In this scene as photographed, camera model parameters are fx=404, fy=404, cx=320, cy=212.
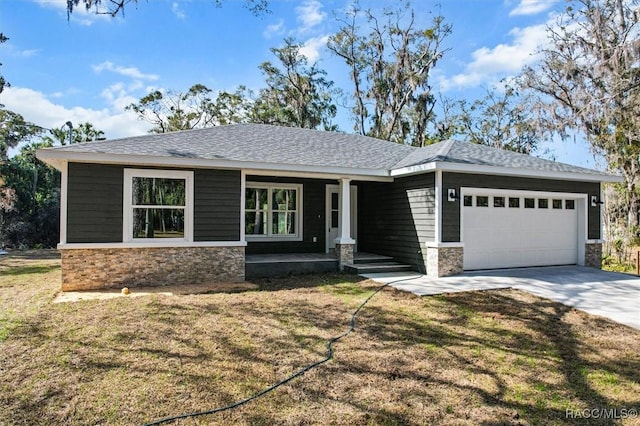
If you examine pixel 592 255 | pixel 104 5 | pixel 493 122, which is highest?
pixel 493 122

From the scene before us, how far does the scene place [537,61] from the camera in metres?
18.5

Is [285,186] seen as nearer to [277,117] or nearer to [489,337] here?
[489,337]

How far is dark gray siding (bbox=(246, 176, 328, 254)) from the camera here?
38.1 feet

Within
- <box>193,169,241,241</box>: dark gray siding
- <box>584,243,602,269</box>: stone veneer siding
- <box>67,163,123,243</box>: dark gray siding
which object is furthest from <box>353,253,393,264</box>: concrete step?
<box>67,163,123,243</box>: dark gray siding

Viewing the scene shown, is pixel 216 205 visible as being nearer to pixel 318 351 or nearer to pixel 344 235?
pixel 344 235

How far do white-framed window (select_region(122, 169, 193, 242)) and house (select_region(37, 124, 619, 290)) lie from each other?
0.02 meters

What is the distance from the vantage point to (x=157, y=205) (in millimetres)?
8555

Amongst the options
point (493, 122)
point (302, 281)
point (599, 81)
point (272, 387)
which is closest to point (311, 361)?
point (272, 387)

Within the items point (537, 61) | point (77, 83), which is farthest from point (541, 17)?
point (77, 83)

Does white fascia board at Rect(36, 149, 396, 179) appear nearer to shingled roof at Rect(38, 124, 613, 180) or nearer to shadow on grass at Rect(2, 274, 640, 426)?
shingled roof at Rect(38, 124, 613, 180)

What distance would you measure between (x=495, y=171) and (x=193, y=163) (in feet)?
23.0

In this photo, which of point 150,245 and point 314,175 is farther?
point 314,175

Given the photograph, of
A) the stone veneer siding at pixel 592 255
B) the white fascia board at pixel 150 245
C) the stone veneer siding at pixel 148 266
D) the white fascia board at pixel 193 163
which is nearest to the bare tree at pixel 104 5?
the white fascia board at pixel 193 163

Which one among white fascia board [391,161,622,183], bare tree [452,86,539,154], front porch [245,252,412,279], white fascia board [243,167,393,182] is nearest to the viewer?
white fascia board [391,161,622,183]
